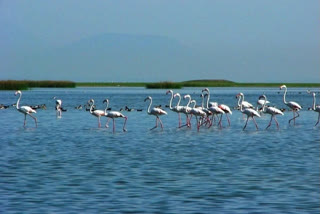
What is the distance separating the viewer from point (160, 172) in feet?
47.0

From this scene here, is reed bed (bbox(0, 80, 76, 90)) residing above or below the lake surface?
above

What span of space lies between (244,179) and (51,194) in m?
3.70

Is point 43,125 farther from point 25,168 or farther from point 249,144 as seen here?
point 25,168

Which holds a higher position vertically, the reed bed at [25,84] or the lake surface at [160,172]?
the reed bed at [25,84]

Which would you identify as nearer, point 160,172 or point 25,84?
point 160,172

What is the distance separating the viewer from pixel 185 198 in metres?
11.4

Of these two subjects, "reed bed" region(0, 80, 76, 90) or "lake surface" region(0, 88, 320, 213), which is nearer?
"lake surface" region(0, 88, 320, 213)

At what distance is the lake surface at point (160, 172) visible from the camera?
10.9 metres

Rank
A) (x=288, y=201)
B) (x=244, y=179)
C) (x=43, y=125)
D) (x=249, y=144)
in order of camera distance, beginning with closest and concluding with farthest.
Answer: (x=288, y=201), (x=244, y=179), (x=249, y=144), (x=43, y=125)

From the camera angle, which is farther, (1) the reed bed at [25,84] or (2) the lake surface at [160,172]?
(1) the reed bed at [25,84]

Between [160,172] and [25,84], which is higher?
[25,84]

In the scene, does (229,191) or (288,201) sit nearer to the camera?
(288,201)

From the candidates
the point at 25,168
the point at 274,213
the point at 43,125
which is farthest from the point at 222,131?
the point at 274,213

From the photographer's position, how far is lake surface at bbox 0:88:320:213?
10.9 metres
